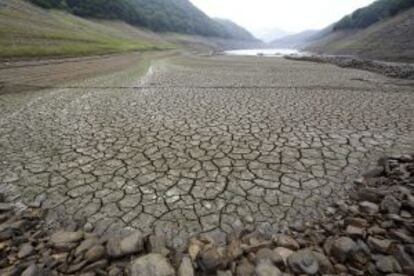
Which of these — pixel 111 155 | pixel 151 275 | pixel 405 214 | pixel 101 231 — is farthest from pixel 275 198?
pixel 111 155

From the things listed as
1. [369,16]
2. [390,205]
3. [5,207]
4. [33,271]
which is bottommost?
[5,207]

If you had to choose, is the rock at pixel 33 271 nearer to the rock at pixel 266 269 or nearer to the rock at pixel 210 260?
the rock at pixel 210 260

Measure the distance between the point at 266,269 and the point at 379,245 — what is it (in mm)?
1233

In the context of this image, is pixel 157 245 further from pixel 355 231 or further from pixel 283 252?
pixel 355 231

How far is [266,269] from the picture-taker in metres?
2.41

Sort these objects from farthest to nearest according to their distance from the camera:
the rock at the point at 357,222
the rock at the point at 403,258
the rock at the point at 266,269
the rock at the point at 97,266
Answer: the rock at the point at 357,222, the rock at the point at 97,266, the rock at the point at 266,269, the rock at the point at 403,258

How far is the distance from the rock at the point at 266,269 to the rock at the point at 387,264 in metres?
0.97

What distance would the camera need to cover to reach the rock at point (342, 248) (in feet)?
8.18

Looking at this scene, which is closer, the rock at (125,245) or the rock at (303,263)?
the rock at (303,263)

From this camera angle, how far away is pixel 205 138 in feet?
18.5

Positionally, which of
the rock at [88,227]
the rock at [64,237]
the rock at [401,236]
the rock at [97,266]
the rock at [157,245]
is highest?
the rock at [401,236]

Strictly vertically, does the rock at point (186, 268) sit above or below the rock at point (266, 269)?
below

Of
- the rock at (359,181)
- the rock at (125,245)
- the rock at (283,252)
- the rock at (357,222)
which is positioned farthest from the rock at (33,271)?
the rock at (359,181)

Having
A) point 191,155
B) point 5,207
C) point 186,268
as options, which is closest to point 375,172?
point 191,155
